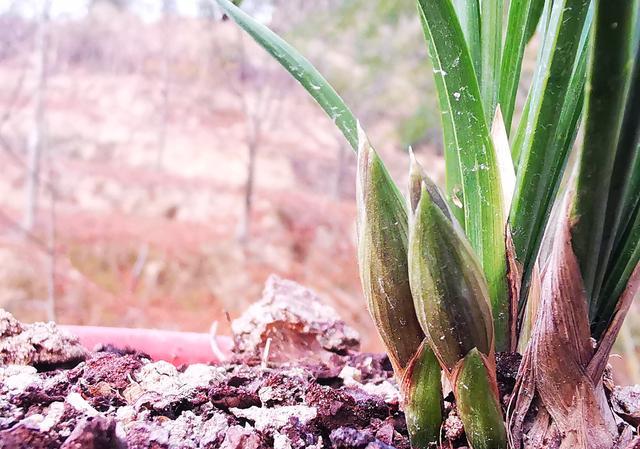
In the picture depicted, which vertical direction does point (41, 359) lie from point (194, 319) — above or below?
above

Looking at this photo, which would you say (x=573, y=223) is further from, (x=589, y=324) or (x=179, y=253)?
(x=179, y=253)

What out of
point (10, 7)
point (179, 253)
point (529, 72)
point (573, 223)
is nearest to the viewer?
point (573, 223)

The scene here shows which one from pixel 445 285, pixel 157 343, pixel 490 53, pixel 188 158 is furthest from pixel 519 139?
pixel 188 158

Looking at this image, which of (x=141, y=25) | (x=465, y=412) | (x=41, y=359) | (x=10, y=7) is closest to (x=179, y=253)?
(x=10, y=7)

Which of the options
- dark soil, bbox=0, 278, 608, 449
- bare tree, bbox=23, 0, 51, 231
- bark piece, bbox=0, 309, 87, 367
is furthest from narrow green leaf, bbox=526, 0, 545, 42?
bare tree, bbox=23, 0, 51, 231

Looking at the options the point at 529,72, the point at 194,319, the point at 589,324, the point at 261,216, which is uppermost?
the point at 529,72

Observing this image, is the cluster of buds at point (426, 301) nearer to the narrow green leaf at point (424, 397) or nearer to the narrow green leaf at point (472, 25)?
the narrow green leaf at point (424, 397)

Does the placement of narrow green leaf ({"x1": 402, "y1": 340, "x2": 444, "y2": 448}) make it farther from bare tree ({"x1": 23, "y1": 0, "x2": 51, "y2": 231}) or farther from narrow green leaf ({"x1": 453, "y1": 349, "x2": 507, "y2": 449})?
bare tree ({"x1": 23, "y1": 0, "x2": 51, "y2": 231})

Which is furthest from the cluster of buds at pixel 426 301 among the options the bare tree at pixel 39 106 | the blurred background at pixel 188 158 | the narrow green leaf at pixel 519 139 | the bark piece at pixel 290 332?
the bare tree at pixel 39 106
